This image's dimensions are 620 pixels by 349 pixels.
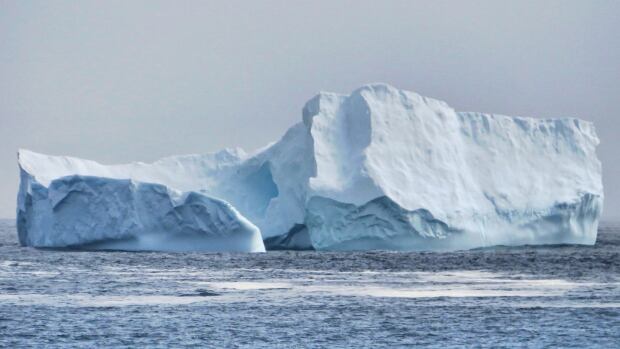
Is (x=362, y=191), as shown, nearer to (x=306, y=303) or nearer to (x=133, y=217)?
(x=133, y=217)

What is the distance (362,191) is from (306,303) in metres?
13.1

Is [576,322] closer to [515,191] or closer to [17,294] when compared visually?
[17,294]

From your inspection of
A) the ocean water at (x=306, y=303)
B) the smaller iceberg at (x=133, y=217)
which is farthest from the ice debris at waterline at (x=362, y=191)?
the ocean water at (x=306, y=303)

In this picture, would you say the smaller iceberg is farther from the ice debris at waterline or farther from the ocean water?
the ocean water

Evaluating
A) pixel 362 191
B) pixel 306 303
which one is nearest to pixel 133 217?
pixel 362 191

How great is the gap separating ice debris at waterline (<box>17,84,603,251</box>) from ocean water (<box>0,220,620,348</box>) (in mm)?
1600

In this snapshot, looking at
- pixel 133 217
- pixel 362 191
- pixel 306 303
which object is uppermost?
pixel 362 191

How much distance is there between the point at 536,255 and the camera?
35.9 meters

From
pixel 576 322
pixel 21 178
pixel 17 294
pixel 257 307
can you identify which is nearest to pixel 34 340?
pixel 257 307

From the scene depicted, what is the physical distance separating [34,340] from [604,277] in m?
14.5

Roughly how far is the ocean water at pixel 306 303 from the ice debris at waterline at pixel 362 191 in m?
1.60

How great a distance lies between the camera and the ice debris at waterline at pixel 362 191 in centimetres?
3291

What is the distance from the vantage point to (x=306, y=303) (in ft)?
65.1

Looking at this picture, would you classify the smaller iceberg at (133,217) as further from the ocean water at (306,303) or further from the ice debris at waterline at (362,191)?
the ocean water at (306,303)
